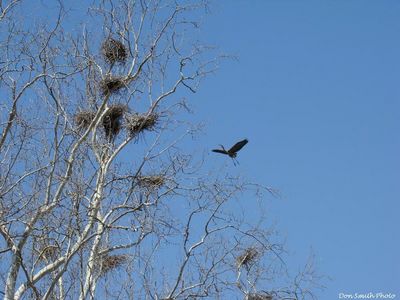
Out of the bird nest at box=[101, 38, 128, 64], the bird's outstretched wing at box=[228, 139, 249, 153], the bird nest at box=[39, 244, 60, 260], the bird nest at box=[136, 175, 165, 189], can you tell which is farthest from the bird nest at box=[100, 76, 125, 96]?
the bird nest at box=[39, 244, 60, 260]

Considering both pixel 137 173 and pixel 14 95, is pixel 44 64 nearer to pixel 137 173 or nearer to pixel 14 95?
pixel 14 95

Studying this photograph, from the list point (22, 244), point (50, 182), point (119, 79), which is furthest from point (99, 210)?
point (119, 79)

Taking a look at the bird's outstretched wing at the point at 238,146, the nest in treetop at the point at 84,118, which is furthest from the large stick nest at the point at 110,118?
the bird's outstretched wing at the point at 238,146

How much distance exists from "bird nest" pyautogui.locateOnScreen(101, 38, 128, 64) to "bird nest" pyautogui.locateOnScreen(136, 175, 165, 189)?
5.45 feet

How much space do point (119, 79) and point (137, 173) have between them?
175 centimetres

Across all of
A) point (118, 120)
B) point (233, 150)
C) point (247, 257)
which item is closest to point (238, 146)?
point (233, 150)

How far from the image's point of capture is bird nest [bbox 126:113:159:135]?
363 inches

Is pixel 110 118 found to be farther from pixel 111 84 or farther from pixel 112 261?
pixel 112 261

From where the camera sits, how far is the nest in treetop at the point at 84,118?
914cm

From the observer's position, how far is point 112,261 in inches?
340

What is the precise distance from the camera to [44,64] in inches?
311

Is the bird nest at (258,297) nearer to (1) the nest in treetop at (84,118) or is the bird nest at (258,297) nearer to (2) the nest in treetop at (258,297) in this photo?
(2) the nest in treetop at (258,297)

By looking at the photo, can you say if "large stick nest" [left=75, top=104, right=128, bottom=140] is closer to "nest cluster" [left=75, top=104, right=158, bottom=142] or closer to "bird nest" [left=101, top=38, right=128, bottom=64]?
"nest cluster" [left=75, top=104, right=158, bottom=142]

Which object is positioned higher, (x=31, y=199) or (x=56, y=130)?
(x=56, y=130)
